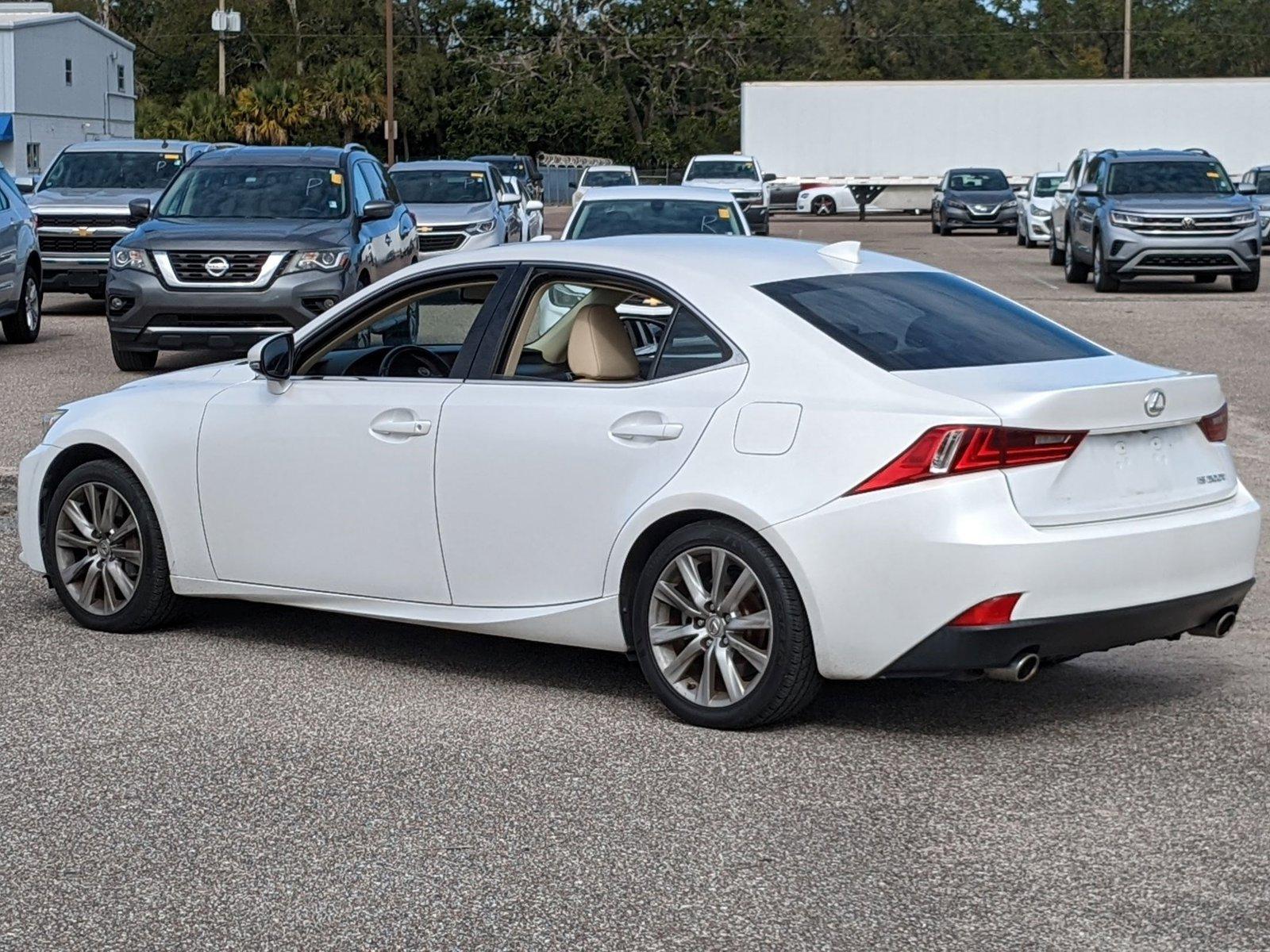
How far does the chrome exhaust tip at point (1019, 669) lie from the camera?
5.70 m

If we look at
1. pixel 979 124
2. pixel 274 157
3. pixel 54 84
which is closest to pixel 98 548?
pixel 274 157

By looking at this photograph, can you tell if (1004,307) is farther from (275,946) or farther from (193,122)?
(193,122)

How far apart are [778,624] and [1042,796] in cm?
91

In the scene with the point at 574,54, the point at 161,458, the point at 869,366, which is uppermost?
the point at 574,54

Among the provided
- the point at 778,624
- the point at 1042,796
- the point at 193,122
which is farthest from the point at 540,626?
the point at 193,122

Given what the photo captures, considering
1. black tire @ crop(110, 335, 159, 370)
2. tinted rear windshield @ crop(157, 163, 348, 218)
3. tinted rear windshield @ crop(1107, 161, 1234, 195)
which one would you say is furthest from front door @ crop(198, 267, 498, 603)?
tinted rear windshield @ crop(1107, 161, 1234, 195)

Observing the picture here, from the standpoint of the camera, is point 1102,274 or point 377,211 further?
point 1102,274

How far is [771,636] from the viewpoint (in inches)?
233

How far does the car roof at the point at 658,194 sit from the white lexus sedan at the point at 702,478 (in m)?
9.35

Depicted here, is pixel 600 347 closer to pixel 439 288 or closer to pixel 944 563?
pixel 439 288

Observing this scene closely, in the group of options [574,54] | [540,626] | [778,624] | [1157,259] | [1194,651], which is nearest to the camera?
[778,624]

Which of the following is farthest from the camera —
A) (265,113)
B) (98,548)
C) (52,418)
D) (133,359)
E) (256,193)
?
(265,113)

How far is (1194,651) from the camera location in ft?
24.0

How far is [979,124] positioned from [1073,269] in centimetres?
2730
